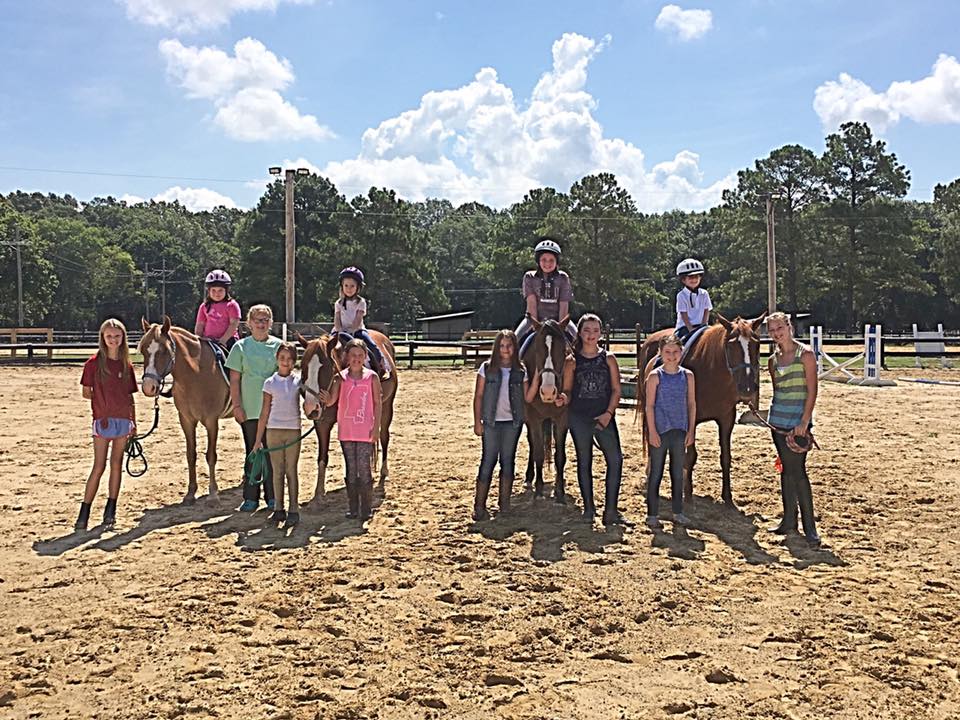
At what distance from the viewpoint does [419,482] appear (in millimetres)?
8633

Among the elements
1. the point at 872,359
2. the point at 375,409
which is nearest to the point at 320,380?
the point at 375,409

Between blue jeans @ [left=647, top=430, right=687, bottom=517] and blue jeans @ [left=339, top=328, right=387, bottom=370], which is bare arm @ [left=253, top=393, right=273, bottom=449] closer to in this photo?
blue jeans @ [left=339, top=328, right=387, bottom=370]

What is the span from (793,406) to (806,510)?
0.85m

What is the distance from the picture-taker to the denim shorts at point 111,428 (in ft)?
21.9

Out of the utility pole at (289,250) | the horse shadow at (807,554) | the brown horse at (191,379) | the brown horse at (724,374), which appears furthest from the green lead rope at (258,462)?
the utility pole at (289,250)

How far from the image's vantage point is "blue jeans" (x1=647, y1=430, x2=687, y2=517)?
661cm

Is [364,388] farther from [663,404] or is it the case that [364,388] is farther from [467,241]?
[467,241]

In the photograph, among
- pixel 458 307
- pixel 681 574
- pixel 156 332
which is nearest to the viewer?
pixel 681 574

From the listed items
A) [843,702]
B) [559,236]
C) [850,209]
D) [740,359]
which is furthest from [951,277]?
[843,702]

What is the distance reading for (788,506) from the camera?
644 cm

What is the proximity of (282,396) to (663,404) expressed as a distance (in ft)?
10.9

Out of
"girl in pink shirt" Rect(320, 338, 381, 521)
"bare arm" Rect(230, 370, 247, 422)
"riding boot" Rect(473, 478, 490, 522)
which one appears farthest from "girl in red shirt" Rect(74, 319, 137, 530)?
"riding boot" Rect(473, 478, 490, 522)

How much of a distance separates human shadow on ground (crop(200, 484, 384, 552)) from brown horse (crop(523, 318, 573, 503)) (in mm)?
1648

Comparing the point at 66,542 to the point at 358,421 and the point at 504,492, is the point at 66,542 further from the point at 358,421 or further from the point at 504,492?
the point at 504,492
